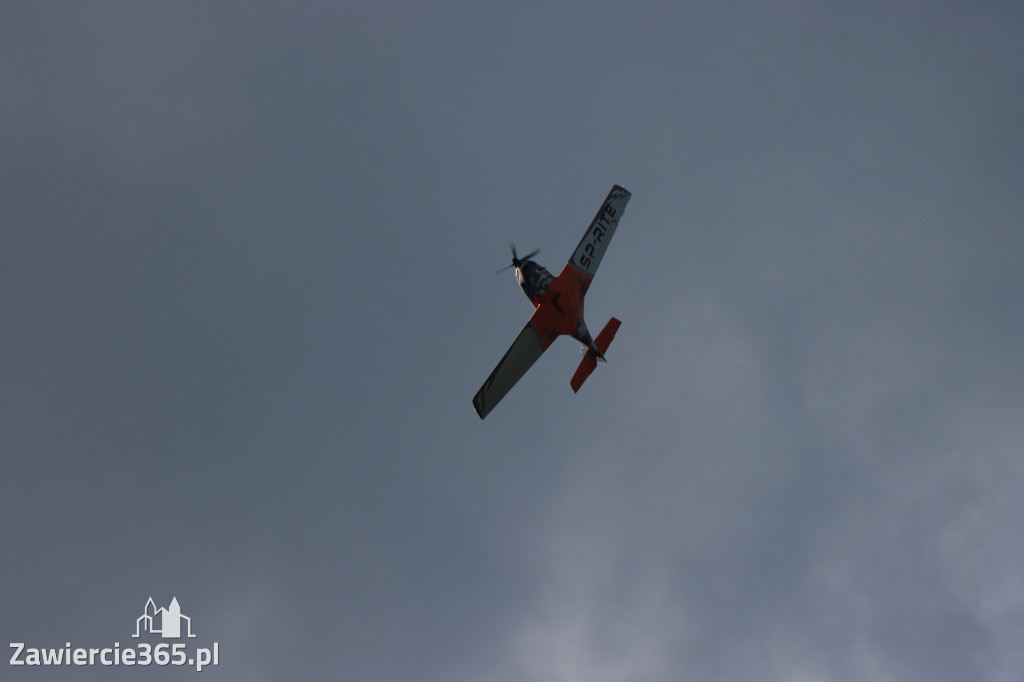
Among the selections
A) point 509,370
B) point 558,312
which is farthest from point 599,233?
point 509,370

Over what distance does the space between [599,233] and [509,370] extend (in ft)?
40.5

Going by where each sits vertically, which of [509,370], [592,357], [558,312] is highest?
[558,312]

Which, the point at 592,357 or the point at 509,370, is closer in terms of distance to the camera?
the point at 509,370

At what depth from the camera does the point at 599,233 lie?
53.4 metres

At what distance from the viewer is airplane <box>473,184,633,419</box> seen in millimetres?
50250

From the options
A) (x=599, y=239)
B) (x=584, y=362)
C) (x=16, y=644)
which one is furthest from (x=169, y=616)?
(x=599, y=239)

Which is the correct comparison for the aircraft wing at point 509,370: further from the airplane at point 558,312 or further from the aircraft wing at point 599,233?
the aircraft wing at point 599,233

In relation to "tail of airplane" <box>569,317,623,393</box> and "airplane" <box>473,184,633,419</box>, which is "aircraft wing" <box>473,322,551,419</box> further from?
"tail of airplane" <box>569,317,623,393</box>

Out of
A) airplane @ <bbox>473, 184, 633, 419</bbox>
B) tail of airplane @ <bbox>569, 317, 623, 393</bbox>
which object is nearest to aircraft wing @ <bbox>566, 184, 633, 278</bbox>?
airplane @ <bbox>473, 184, 633, 419</bbox>

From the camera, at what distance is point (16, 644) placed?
2574 inches

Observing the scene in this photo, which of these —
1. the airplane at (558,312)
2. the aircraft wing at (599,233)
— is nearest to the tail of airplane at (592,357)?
the airplane at (558,312)

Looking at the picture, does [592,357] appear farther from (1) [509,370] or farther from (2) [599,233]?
(2) [599,233]

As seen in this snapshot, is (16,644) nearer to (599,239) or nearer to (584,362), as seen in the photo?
(584,362)

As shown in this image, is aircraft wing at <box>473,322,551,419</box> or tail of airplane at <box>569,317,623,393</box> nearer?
aircraft wing at <box>473,322,551,419</box>
